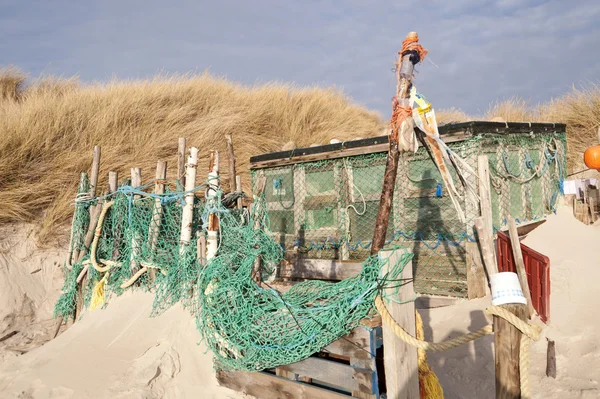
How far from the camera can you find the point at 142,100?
40.6 feet

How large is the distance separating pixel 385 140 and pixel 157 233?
11.6 ft

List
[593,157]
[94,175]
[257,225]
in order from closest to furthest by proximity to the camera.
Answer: [257,225] < [94,175] < [593,157]

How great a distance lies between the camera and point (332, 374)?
3.88 meters

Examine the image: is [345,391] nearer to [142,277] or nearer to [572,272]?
[142,277]

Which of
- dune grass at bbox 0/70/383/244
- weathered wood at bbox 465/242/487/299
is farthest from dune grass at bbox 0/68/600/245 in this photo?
weathered wood at bbox 465/242/487/299

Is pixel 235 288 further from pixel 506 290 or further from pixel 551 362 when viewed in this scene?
pixel 551 362

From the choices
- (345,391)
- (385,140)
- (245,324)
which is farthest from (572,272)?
(245,324)

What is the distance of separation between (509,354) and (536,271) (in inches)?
88.9

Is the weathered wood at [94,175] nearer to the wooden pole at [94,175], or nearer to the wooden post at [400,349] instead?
the wooden pole at [94,175]

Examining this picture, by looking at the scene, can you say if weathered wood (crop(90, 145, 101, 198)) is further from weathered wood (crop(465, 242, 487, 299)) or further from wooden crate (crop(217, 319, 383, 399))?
weathered wood (crop(465, 242, 487, 299))

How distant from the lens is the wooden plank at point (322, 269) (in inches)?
169

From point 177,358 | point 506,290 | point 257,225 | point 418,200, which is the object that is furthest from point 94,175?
point 506,290

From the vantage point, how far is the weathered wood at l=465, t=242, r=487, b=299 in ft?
22.1

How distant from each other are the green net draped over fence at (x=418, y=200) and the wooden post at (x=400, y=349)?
3072 millimetres
